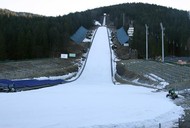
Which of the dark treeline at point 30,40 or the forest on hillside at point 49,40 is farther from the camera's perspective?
the forest on hillside at point 49,40

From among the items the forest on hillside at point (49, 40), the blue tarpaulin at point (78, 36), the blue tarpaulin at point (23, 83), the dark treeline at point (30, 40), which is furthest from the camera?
the blue tarpaulin at point (78, 36)

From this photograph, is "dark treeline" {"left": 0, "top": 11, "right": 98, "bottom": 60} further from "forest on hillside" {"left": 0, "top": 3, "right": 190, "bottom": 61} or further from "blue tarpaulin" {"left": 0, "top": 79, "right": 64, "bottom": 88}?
"blue tarpaulin" {"left": 0, "top": 79, "right": 64, "bottom": 88}

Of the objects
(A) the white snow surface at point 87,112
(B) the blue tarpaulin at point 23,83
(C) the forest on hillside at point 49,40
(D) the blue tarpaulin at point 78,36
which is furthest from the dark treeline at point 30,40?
(A) the white snow surface at point 87,112

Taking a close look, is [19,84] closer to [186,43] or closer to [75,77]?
[75,77]

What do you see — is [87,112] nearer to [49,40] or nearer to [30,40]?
[30,40]

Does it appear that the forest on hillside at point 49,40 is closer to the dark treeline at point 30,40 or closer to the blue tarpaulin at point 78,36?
the dark treeline at point 30,40

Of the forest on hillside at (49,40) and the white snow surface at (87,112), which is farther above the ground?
the forest on hillside at (49,40)

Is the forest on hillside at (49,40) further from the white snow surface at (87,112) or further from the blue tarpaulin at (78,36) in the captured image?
the white snow surface at (87,112)

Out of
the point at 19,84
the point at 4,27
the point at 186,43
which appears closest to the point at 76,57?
the point at 4,27

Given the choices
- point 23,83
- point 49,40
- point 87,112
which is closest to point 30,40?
point 49,40

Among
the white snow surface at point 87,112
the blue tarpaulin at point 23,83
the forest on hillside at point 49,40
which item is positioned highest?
the forest on hillside at point 49,40

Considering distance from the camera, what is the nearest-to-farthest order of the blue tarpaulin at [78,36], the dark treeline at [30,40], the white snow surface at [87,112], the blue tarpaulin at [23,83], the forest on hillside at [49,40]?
the white snow surface at [87,112] → the blue tarpaulin at [23,83] → the dark treeline at [30,40] → the forest on hillside at [49,40] → the blue tarpaulin at [78,36]

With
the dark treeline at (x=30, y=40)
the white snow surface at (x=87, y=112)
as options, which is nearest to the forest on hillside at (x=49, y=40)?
the dark treeline at (x=30, y=40)

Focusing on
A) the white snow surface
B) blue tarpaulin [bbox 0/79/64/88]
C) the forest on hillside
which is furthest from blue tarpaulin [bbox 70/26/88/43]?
the white snow surface
